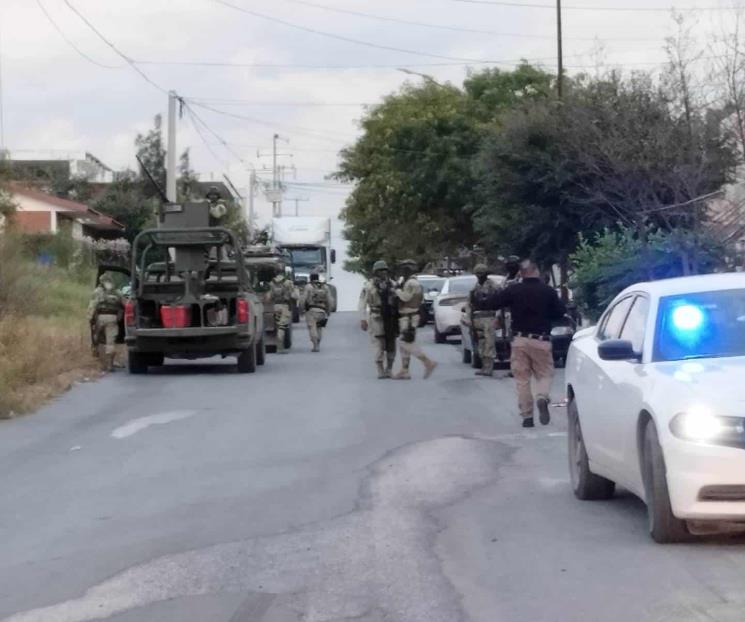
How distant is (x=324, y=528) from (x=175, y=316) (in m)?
14.4

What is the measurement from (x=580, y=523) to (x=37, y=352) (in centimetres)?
1313

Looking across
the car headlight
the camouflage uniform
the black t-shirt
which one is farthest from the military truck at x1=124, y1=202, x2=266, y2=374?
the car headlight

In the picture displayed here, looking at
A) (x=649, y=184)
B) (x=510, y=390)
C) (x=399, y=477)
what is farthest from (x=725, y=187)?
(x=399, y=477)

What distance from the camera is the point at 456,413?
701 inches

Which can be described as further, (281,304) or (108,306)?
(281,304)

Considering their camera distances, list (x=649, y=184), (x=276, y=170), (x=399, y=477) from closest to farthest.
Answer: (x=399, y=477), (x=649, y=184), (x=276, y=170)

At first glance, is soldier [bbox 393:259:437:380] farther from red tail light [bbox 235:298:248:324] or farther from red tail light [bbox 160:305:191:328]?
red tail light [bbox 160:305:191:328]

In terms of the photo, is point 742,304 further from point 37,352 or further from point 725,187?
point 725,187

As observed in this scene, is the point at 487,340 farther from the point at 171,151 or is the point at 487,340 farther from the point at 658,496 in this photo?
the point at 171,151

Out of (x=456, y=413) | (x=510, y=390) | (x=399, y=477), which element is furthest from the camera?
(x=510, y=390)

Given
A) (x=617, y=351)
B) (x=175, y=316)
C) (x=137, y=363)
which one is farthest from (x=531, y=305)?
(x=137, y=363)

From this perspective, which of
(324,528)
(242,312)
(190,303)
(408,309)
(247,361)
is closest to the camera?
(324,528)

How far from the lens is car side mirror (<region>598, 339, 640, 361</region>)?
953cm

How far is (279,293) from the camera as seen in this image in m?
29.9
